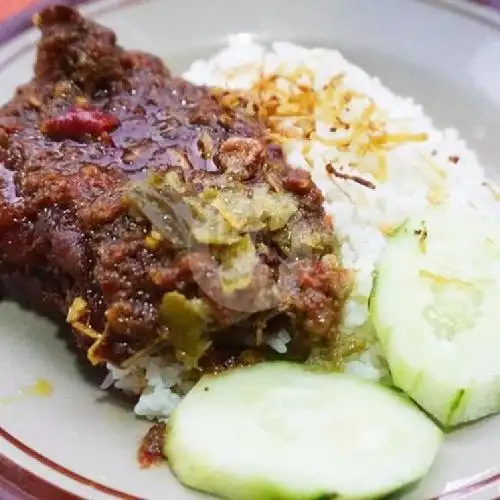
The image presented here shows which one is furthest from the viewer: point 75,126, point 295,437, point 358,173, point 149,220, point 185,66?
point 185,66

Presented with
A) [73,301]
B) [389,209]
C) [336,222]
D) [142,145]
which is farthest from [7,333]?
[389,209]

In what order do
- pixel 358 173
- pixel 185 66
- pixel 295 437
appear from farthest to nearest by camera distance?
1. pixel 185 66
2. pixel 358 173
3. pixel 295 437

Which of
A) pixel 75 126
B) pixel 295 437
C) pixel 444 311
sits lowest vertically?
pixel 295 437

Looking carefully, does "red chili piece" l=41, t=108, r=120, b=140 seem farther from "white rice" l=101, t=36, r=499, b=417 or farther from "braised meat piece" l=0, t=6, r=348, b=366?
"white rice" l=101, t=36, r=499, b=417

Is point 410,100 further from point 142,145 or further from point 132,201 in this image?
point 132,201

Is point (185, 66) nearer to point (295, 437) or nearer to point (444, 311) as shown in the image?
point (444, 311)

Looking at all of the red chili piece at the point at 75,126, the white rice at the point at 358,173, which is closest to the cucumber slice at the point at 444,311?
the white rice at the point at 358,173

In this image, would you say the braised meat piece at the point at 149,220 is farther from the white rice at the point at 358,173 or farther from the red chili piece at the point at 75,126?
the white rice at the point at 358,173

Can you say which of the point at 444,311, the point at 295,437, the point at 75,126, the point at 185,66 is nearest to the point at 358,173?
the point at 444,311
